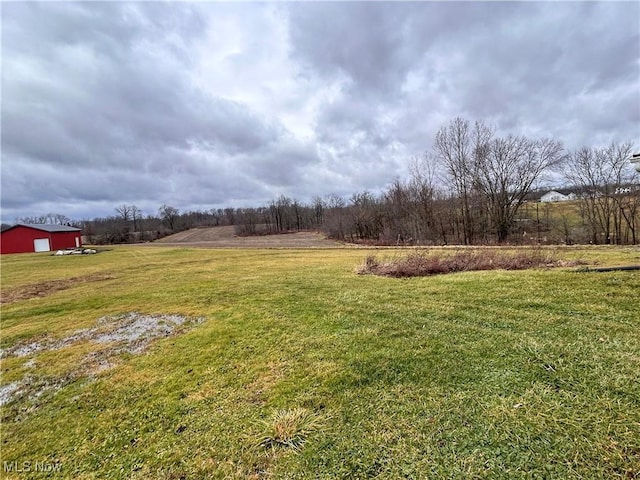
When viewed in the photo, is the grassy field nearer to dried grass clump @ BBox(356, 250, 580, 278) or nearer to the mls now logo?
the mls now logo

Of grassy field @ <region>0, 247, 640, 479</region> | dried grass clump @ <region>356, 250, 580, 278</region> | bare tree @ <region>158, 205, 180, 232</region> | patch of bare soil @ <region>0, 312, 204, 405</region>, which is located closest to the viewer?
grassy field @ <region>0, 247, 640, 479</region>

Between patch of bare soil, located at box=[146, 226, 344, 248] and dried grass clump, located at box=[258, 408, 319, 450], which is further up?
patch of bare soil, located at box=[146, 226, 344, 248]

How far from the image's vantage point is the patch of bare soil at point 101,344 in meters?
3.89

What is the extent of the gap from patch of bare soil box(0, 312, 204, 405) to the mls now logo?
1392 mm

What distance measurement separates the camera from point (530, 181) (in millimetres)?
23359

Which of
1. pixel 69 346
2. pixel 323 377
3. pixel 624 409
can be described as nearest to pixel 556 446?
pixel 624 409

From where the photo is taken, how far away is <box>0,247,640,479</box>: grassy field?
2158mm

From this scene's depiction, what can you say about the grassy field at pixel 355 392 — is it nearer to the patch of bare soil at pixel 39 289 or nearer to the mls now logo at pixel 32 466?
the mls now logo at pixel 32 466

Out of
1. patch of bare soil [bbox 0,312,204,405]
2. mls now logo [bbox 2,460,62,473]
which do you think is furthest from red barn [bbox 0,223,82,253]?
mls now logo [bbox 2,460,62,473]

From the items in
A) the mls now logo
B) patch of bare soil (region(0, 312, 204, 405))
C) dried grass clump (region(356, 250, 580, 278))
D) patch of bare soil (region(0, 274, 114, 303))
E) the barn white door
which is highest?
the barn white door

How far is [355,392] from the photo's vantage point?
296 cm

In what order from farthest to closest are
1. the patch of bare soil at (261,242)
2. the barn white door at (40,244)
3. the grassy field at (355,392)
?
1. the barn white door at (40,244)
2. the patch of bare soil at (261,242)
3. the grassy field at (355,392)

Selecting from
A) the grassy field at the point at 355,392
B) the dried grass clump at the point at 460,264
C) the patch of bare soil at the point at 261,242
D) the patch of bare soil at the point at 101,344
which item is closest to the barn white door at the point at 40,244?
the patch of bare soil at the point at 261,242

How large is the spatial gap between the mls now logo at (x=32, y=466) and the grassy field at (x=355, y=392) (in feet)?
0.03
